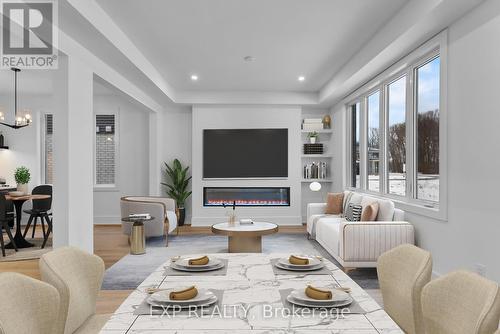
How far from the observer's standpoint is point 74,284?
1.75 m

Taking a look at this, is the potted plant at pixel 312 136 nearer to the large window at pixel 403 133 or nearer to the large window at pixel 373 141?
the large window at pixel 403 133

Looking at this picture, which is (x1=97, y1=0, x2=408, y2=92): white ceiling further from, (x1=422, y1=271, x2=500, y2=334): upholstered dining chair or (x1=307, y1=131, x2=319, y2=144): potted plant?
(x1=422, y1=271, x2=500, y2=334): upholstered dining chair

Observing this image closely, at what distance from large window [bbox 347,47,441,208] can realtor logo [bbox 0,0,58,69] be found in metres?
3.69

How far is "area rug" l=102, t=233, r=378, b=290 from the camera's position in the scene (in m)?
4.16

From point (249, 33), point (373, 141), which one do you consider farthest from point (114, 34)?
point (373, 141)

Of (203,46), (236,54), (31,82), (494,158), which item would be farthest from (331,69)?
(31,82)

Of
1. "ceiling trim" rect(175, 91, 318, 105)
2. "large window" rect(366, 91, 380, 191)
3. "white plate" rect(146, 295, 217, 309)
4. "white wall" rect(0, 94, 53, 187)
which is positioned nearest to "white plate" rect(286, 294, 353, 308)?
"white plate" rect(146, 295, 217, 309)

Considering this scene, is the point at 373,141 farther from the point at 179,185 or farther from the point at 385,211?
the point at 179,185

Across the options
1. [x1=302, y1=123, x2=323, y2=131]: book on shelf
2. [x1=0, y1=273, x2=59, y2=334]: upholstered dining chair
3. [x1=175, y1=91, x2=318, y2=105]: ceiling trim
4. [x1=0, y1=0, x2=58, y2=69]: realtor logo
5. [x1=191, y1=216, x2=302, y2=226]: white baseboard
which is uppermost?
[x1=175, y1=91, x2=318, y2=105]: ceiling trim

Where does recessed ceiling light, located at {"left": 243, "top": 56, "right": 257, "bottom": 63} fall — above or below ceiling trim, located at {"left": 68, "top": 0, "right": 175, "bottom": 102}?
above

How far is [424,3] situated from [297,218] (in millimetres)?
5430

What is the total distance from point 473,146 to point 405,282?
217 cm

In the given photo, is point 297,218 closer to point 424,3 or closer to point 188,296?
point 424,3

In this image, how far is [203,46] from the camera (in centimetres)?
505
